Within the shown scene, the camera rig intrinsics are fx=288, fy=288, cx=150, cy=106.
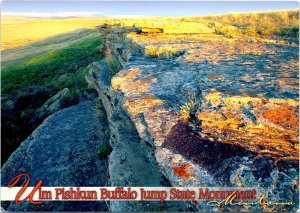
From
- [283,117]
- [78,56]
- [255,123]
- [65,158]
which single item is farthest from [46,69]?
[283,117]

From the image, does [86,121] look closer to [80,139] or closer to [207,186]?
[80,139]

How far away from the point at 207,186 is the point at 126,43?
21.1 feet

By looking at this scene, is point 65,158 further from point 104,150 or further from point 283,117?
point 283,117

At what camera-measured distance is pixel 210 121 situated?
3566 mm

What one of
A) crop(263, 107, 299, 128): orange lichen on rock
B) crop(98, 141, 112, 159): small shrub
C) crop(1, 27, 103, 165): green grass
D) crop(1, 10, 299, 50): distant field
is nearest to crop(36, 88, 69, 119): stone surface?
crop(1, 27, 103, 165): green grass

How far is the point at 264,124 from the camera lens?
11.2 ft

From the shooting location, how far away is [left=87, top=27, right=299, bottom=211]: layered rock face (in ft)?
9.93

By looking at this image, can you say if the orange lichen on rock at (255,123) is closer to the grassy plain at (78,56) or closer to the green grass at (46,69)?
the grassy plain at (78,56)

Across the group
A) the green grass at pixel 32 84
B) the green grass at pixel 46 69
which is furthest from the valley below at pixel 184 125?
the green grass at pixel 46 69

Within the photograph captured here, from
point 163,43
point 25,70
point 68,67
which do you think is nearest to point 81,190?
point 163,43

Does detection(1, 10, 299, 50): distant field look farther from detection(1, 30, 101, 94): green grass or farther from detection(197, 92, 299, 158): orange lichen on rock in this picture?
detection(1, 30, 101, 94): green grass

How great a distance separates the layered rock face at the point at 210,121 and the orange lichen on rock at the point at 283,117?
0.01m

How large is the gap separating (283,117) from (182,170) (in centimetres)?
140

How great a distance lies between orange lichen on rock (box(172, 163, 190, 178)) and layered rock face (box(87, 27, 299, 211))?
0.4 inches
